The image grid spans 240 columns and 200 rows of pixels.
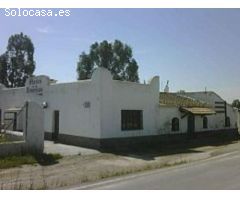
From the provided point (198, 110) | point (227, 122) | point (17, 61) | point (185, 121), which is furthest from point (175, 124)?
point (17, 61)

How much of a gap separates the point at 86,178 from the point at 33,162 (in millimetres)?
4488

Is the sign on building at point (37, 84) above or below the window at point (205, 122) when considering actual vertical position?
above

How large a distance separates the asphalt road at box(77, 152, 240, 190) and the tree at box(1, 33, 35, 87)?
120 feet

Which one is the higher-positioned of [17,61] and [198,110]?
[17,61]

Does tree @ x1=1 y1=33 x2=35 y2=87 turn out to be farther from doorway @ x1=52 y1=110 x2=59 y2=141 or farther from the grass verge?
the grass verge

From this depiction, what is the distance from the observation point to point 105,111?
21703 mm

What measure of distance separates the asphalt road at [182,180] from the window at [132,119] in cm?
873

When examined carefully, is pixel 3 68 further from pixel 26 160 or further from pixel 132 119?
pixel 26 160

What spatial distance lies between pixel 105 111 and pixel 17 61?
28723mm

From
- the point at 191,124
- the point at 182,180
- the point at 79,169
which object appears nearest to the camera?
the point at 182,180

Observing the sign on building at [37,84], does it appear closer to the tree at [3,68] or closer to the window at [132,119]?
the window at [132,119]

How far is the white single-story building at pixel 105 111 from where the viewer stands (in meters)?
21.8

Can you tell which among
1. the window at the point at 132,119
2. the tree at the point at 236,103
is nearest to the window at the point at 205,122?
the window at the point at 132,119

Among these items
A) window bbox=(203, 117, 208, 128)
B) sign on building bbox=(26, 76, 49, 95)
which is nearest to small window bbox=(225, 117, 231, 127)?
window bbox=(203, 117, 208, 128)
